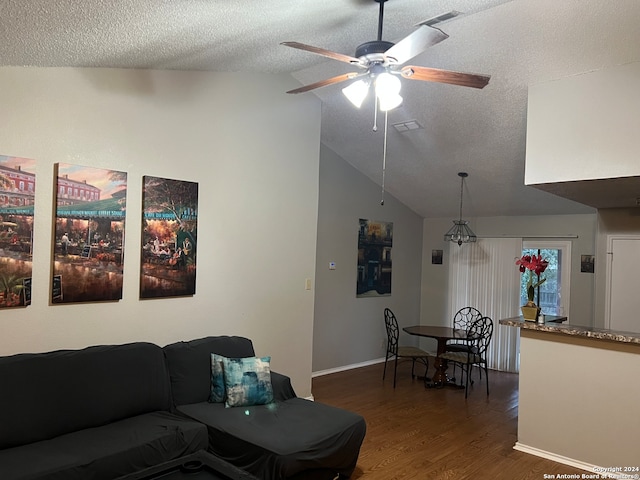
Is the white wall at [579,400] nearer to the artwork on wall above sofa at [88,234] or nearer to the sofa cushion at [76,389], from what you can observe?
the sofa cushion at [76,389]

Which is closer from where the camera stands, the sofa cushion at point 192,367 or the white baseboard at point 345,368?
the sofa cushion at point 192,367

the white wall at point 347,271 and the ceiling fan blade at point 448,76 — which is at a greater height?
the ceiling fan blade at point 448,76

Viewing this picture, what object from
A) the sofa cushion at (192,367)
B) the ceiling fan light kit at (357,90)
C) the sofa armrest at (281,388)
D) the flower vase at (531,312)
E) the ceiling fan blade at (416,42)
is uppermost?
the ceiling fan blade at (416,42)

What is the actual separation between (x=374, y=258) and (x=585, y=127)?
3732 mm

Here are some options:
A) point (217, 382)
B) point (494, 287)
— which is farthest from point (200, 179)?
point (494, 287)

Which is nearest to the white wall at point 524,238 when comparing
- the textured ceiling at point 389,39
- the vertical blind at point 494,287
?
the vertical blind at point 494,287

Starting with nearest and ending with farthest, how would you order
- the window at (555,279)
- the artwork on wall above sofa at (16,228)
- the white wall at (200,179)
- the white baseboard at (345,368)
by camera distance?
the artwork on wall above sofa at (16,228) < the white wall at (200,179) < the white baseboard at (345,368) < the window at (555,279)

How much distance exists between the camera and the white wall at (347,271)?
6051 millimetres

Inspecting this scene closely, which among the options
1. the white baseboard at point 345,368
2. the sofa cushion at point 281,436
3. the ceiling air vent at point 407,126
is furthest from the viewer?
the white baseboard at point 345,368

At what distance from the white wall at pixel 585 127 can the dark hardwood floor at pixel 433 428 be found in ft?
7.30

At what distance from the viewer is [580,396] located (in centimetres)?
353

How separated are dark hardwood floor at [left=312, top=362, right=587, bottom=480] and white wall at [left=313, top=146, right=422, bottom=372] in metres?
0.41

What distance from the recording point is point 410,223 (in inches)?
297

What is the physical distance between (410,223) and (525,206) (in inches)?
71.3
